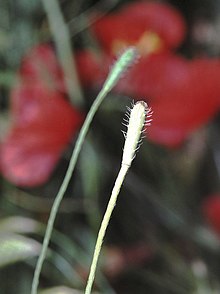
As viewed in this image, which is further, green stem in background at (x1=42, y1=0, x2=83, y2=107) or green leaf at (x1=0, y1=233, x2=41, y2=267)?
green stem in background at (x1=42, y1=0, x2=83, y2=107)

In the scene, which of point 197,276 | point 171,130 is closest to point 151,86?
point 171,130

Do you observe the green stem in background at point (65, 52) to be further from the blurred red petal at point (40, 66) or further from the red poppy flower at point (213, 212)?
the red poppy flower at point (213, 212)

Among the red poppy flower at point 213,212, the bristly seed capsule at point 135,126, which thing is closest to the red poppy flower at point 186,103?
the red poppy flower at point 213,212

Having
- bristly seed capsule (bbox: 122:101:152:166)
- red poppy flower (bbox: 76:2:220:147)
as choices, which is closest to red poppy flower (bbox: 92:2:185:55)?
red poppy flower (bbox: 76:2:220:147)

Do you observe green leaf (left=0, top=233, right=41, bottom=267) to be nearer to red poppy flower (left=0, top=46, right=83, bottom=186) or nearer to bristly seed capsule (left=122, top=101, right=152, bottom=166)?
red poppy flower (left=0, top=46, right=83, bottom=186)

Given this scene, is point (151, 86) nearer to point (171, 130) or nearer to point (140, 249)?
point (171, 130)

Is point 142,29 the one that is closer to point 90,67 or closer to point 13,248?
point 90,67

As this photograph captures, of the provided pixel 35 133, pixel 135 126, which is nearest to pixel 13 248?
pixel 35 133

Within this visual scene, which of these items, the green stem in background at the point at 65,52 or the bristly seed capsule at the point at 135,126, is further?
the green stem in background at the point at 65,52
